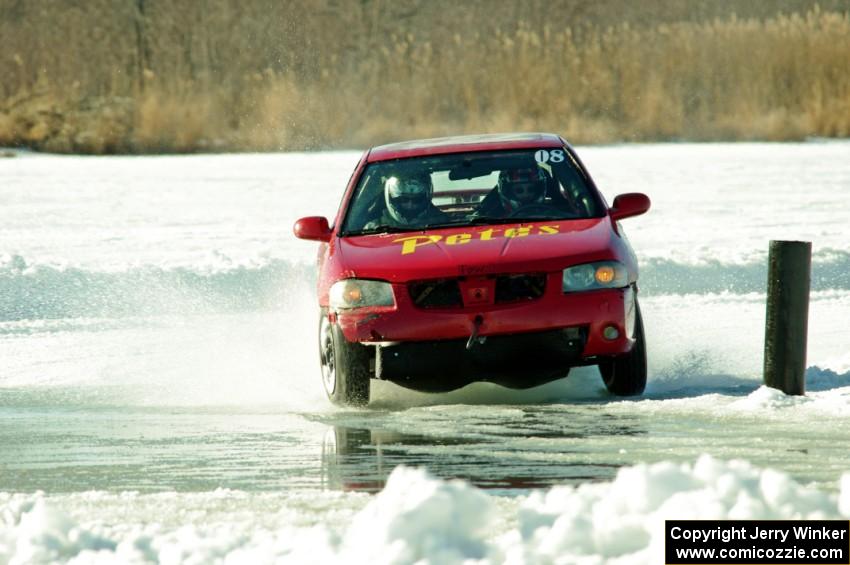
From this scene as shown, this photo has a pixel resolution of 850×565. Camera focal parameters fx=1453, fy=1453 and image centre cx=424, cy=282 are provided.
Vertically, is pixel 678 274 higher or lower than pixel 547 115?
lower

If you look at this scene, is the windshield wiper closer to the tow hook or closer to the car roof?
the car roof

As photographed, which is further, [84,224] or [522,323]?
[84,224]

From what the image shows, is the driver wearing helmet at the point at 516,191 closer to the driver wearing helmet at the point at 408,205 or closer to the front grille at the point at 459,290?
the driver wearing helmet at the point at 408,205

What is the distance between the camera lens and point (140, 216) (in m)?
19.5

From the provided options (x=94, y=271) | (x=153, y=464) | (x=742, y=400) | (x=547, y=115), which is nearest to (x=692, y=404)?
(x=742, y=400)

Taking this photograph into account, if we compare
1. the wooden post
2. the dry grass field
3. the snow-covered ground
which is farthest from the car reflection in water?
the dry grass field

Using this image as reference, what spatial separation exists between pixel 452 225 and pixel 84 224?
11139 millimetres

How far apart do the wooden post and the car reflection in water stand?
3.56 ft

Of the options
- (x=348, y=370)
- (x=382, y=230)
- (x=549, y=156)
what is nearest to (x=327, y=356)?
(x=348, y=370)

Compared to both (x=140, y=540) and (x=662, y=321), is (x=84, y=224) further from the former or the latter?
(x=140, y=540)

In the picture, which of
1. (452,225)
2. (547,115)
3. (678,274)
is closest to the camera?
(452,225)

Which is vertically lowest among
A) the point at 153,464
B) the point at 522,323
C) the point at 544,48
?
the point at 153,464

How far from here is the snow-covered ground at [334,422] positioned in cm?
469

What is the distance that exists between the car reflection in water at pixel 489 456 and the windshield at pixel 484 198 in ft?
5.42
